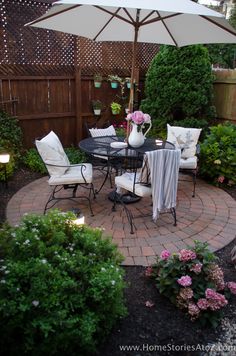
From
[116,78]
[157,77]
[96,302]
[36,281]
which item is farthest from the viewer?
[116,78]

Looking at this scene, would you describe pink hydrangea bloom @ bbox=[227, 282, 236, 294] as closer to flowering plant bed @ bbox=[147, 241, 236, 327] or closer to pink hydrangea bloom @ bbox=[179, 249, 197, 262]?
flowering plant bed @ bbox=[147, 241, 236, 327]

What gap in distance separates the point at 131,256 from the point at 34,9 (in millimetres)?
4631

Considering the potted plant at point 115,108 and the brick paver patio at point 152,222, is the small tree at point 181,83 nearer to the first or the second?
the potted plant at point 115,108

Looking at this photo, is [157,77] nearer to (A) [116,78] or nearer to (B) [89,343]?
(A) [116,78]

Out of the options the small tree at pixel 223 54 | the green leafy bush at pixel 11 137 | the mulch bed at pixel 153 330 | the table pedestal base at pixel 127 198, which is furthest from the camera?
the small tree at pixel 223 54

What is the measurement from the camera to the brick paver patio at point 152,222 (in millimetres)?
3023

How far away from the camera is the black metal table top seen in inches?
139

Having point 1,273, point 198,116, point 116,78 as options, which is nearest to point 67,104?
point 116,78

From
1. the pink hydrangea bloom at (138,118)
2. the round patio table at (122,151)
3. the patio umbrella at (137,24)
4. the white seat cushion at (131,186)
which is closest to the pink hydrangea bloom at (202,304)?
the white seat cushion at (131,186)

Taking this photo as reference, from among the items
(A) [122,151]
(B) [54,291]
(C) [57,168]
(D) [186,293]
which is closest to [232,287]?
(D) [186,293]

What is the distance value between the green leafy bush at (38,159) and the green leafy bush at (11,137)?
0.61 feet

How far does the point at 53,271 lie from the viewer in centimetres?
170

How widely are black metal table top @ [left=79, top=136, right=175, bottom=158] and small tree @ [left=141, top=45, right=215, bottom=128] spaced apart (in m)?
1.78

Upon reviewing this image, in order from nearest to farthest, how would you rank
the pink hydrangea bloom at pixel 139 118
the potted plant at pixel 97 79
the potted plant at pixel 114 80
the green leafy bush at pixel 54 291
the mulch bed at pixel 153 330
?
the green leafy bush at pixel 54 291, the mulch bed at pixel 153 330, the pink hydrangea bloom at pixel 139 118, the potted plant at pixel 97 79, the potted plant at pixel 114 80
